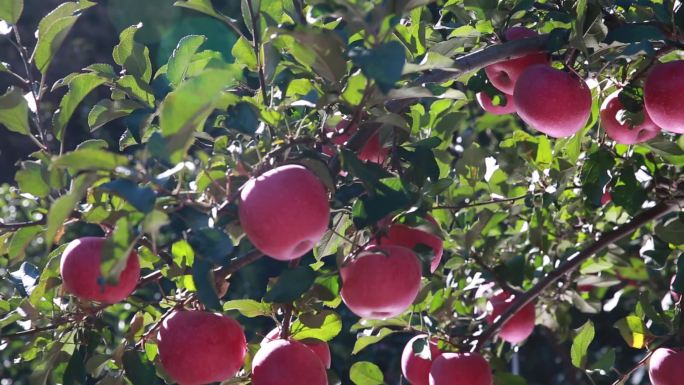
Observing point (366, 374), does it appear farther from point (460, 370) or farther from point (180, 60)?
point (180, 60)

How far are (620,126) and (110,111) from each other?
0.80m

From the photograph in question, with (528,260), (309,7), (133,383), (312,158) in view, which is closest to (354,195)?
(312,158)

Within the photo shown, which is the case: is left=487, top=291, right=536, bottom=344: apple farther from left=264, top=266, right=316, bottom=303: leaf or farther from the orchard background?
left=264, top=266, right=316, bottom=303: leaf

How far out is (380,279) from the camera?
115 centimetres

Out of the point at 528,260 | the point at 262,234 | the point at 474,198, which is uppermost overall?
the point at 262,234

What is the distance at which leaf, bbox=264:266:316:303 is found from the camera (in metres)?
1.10

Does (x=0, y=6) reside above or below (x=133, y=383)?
above

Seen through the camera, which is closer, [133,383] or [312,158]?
[312,158]

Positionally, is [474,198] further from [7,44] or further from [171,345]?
[7,44]

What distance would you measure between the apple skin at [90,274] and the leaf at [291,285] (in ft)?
0.57

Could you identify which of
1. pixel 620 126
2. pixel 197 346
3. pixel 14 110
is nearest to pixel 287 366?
pixel 197 346

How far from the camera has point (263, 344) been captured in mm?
1272

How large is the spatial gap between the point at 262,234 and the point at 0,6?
20.1 inches

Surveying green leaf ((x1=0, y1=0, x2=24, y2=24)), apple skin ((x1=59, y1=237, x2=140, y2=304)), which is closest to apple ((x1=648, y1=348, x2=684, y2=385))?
apple skin ((x1=59, y1=237, x2=140, y2=304))
